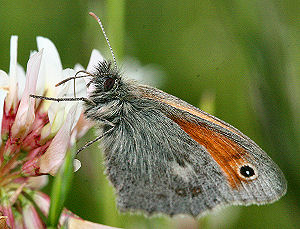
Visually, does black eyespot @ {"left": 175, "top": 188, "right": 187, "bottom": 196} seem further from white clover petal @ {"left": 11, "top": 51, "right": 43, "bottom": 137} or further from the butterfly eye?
white clover petal @ {"left": 11, "top": 51, "right": 43, "bottom": 137}

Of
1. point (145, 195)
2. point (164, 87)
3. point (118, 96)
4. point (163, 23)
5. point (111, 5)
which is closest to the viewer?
point (145, 195)

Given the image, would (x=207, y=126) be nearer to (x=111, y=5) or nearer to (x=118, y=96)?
(x=118, y=96)

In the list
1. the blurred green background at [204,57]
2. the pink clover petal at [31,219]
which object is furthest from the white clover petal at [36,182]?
the blurred green background at [204,57]

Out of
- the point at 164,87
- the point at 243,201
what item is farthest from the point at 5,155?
the point at 164,87

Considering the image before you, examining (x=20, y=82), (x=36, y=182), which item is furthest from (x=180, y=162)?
(x=20, y=82)

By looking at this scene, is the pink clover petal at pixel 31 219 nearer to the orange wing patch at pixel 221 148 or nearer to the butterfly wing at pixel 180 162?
the butterfly wing at pixel 180 162

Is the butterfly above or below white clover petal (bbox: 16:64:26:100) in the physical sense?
below

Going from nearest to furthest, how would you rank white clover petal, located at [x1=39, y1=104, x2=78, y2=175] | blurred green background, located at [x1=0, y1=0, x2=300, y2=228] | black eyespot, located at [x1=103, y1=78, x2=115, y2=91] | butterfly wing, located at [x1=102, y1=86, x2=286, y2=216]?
white clover petal, located at [x1=39, y1=104, x2=78, y2=175] < butterfly wing, located at [x1=102, y1=86, x2=286, y2=216] < black eyespot, located at [x1=103, y1=78, x2=115, y2=91] < blurred green background, located at [x1=0, y1=0, x2=300, y2=228]

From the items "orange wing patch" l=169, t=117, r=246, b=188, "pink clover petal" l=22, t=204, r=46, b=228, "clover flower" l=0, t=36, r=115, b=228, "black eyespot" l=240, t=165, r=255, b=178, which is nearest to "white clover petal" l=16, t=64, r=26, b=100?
"clover flower" l=0, t=36, r=115, b=228
